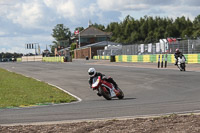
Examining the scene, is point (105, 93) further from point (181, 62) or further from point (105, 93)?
point (181, 62)

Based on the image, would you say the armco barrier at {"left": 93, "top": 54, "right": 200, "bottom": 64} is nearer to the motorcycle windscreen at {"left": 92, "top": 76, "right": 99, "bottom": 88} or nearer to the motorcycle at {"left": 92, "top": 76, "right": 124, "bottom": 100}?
the motorcycle at {"left": 92, "top": 76, "right": 124, "bottom": 100}

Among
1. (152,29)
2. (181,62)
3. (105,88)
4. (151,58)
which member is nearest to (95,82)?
(105,88)

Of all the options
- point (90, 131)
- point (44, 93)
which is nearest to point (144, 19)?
point (44, 93)

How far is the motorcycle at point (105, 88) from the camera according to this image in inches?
597

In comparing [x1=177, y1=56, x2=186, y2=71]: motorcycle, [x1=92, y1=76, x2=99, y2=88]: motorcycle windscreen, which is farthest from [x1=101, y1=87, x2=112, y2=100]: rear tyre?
[x1=177, y1=56, x2=186, y2=71]: motorcycle

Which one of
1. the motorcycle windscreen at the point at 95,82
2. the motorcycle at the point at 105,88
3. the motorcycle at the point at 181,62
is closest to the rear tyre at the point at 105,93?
the motorcycle at the point at 105,88

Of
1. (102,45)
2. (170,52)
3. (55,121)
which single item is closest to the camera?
→ (55,121)

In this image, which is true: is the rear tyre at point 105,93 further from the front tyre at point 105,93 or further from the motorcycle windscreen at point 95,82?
the motorcycle windscreen at point 95,82

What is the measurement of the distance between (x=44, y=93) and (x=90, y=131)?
35.3 feet

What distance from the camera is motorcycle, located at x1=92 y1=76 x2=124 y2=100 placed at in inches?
597

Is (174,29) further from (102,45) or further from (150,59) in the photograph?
(150,59)

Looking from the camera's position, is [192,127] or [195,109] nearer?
[192,127]

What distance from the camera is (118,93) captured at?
15570mm

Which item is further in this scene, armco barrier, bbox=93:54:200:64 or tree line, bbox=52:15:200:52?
tree line, bbox=52:15:200:52
